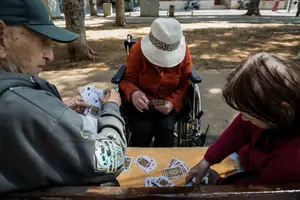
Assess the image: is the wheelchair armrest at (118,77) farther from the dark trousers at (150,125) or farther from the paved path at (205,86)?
the paved path at (205,86)

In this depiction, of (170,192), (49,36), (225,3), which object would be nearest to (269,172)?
(170,192)

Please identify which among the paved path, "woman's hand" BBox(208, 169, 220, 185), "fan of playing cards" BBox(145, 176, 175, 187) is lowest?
the paved path

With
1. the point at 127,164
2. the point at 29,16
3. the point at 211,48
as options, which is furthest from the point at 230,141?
the point at 211,48

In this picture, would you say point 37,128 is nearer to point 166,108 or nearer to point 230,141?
point 230,141

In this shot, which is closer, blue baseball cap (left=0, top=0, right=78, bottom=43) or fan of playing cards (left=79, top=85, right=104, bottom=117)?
blue baseball cap (left=0, top=0, right=78, bottom=43)

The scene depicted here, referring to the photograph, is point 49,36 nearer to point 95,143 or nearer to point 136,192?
point 95,143

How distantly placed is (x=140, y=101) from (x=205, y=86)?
2.47m

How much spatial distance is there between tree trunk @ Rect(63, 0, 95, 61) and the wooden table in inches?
188

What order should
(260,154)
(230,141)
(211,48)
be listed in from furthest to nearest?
(211,48) < (230,141) < (260,154)

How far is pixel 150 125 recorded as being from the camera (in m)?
2.29

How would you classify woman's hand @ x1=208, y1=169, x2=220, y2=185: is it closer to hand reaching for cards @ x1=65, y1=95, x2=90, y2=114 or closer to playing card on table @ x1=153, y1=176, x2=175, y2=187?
playing card on table @ x1=153, y1=176, x2=175, y2=187

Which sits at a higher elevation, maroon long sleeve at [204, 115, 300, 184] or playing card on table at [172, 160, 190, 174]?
maroon long sleeve at [204, 115, 300, 184]

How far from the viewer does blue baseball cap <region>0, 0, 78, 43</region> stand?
95cm

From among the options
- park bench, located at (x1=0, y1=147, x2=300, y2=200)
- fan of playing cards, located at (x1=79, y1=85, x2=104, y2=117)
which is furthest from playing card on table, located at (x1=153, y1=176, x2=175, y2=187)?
park bench, located at (x1=0, y1=147, x2=300, y2=200)
